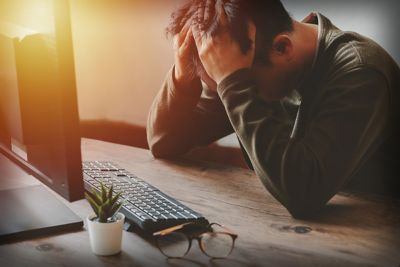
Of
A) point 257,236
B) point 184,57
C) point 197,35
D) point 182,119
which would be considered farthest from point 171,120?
point 257,236

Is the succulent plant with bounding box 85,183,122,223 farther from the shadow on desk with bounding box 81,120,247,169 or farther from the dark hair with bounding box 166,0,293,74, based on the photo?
the shadow on desk with bounding box 81,120,247,169

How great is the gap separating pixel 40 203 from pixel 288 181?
0.59 m

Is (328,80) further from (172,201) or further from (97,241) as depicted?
(97,241)

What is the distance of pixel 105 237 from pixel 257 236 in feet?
1.07

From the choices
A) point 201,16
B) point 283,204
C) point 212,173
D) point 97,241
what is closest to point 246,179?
point 212,173

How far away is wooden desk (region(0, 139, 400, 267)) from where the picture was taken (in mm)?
1045

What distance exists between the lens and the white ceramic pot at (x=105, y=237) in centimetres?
104

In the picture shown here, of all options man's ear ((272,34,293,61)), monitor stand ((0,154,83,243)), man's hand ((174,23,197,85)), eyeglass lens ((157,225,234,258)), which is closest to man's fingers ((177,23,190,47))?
man's hand ((174,23,197,85))

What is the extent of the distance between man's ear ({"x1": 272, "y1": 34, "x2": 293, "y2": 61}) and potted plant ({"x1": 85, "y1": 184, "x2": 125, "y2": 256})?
684mm

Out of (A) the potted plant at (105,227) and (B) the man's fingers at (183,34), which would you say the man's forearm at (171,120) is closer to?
(B) the man's fingers at (183,34)

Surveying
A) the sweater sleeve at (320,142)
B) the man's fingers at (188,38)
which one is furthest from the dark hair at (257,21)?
the sweater sleeve at (320,142)

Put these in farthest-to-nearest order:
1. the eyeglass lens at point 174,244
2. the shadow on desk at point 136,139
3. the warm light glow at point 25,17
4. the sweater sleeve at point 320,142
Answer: the shadow on desk at point 136,139, the sweater sleeve at point 320,142, the eyeglass lens at point 174,244, the warm light glow at point 25,17

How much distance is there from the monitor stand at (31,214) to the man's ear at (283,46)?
71 centimetres

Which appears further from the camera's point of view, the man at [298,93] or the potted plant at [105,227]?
Answer: the man at [298,93]
